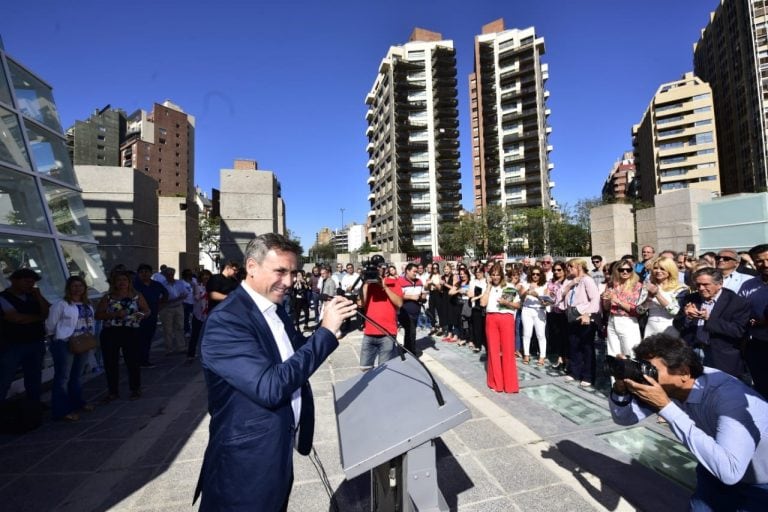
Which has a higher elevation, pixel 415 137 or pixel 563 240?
pixel 415 137

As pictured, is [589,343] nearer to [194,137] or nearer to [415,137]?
[415,137]

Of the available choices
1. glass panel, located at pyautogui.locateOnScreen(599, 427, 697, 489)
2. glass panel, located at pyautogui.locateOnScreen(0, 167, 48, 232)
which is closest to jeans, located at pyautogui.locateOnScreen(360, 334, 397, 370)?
glass panel, located at pyautogui.locateOnScreen(599, 427, 697, 489)

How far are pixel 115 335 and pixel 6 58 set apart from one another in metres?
7.46

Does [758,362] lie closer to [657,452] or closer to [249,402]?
[657,452]

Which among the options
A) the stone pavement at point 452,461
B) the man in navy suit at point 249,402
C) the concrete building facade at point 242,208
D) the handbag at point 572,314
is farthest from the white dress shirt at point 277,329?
the concrete building facade at point 242,208

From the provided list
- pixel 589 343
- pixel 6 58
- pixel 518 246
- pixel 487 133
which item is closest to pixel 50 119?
pixel 6 58

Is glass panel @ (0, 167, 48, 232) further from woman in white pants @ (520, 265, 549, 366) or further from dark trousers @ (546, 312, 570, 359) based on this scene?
dark trousers @ (546, 312, 570, 359)

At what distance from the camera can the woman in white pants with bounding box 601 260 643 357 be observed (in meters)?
4.70

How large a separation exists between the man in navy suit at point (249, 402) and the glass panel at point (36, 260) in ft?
22.3

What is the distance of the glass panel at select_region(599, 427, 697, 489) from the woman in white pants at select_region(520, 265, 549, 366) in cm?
296

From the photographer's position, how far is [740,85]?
57.5 meters

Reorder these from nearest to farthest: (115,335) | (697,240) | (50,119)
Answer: (115,335) → (50,119) → (697,240)

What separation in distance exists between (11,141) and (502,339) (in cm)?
978

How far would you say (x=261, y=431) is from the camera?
5.11 feet
